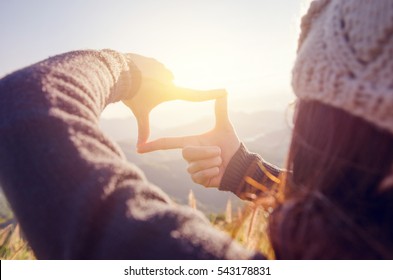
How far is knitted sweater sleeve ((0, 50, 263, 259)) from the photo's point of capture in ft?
2.71

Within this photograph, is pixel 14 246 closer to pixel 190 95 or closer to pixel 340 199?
pixel 190 95

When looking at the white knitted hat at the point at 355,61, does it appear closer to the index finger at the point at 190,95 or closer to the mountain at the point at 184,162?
the index finger at the point at 190,95

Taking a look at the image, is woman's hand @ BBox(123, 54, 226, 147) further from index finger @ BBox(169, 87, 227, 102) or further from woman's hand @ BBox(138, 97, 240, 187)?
woman's hand @ BBox(138, 97, 240, 187)

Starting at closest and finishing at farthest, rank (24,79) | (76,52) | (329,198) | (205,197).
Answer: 1. (329,198)
2. (24,79)
3. (76,52)
4. (205,197)

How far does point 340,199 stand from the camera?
0.92m

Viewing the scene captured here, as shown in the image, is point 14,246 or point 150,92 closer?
point 150,92

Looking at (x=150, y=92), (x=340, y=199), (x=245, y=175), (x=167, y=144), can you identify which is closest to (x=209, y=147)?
(x=167, y=144)

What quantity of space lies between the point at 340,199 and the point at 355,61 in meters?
0.38

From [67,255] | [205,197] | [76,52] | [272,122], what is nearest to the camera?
[67,255]
